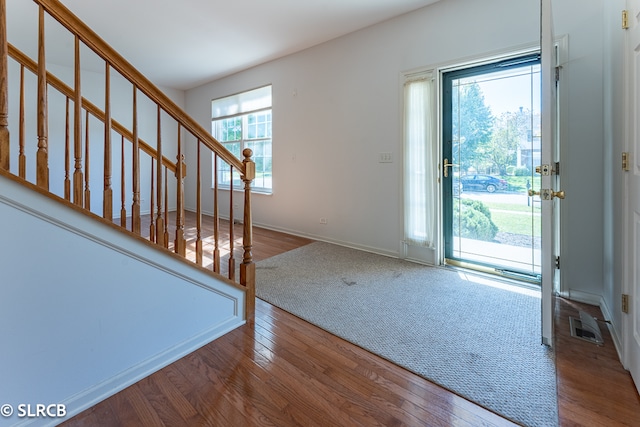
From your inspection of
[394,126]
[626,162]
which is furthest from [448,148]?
[626,162]

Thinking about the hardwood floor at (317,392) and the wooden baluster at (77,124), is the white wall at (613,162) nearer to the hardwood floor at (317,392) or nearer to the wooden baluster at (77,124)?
the hardwood floor at (317,392)

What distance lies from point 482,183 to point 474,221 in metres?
0.40

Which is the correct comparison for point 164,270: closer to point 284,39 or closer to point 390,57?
point 390,57

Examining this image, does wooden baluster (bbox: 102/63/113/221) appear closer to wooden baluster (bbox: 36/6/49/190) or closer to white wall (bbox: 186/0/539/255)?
wooden baluster (bbox: 36/6/49/190)

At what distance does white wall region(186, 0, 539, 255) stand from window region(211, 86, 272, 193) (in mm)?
271

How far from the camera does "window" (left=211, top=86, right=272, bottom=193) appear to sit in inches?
201

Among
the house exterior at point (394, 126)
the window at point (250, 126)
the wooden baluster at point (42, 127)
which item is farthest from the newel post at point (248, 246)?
the window at point (250, 126)

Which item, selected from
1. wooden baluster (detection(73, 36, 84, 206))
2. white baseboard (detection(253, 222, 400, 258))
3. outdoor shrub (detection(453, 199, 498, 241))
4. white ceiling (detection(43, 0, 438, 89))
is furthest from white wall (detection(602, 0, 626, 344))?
wooden baluster (detection(73, 36, 84, 206))

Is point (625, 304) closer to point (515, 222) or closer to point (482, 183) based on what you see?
point (515, 222)

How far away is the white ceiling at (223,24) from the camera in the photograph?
3.14m

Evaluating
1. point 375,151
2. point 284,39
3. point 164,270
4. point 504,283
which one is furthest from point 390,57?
point 164,270

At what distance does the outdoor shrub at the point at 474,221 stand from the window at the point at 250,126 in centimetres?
306

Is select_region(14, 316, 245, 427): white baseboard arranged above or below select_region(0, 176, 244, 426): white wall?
below

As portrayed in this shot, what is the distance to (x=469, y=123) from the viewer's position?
121 inches
